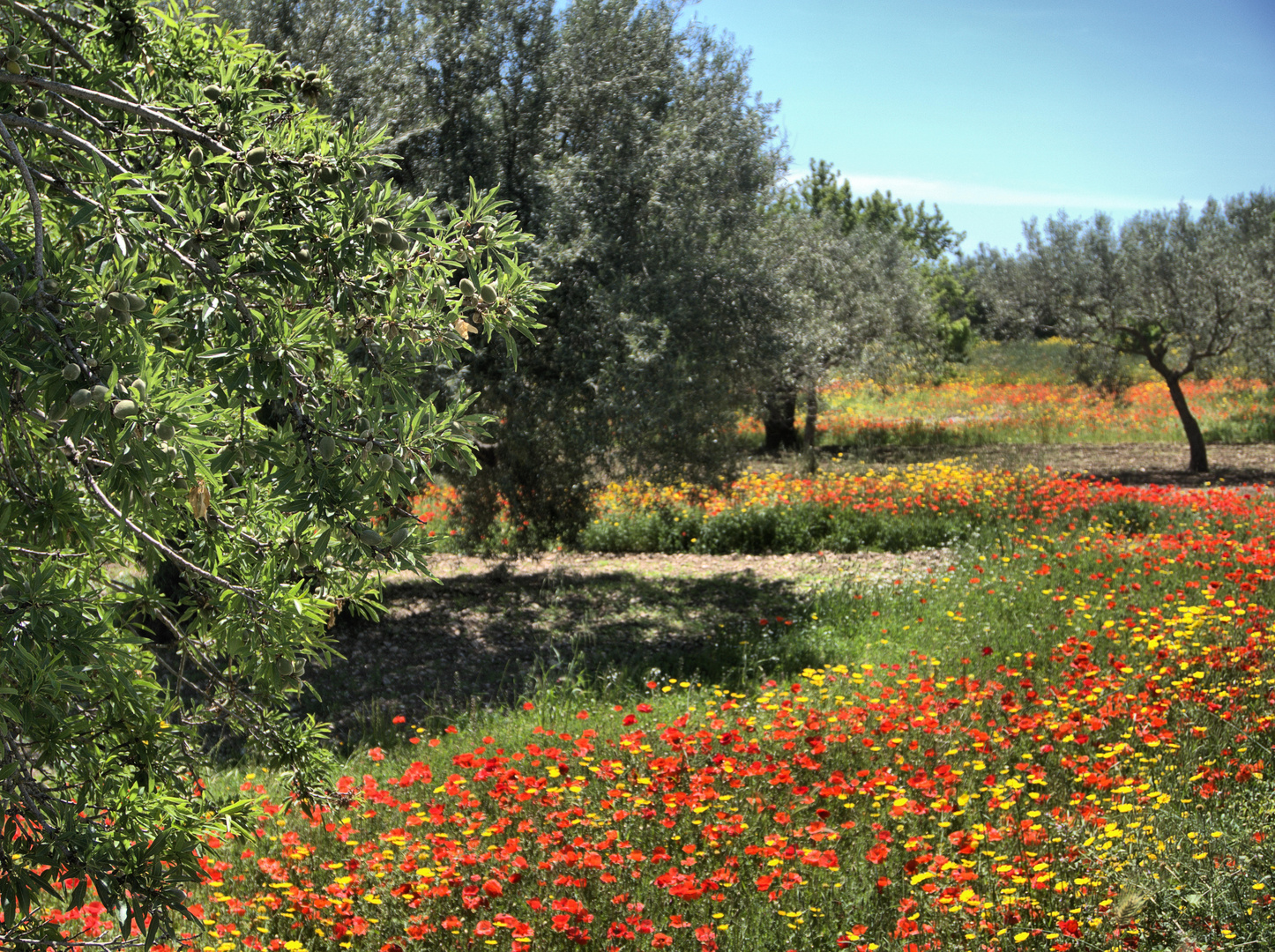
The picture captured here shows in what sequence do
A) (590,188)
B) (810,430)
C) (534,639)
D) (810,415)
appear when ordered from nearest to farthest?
1. (590,188)
2. (534,639)
3. (810,415)
4. (810,430)

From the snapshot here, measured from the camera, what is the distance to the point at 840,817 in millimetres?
4277

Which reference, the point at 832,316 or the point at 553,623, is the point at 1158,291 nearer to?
the point at 832,316

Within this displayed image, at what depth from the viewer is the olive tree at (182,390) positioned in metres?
1.54

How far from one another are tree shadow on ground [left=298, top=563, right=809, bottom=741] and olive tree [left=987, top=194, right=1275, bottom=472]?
10557 mm

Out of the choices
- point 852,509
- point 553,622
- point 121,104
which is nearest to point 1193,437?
point 852,509

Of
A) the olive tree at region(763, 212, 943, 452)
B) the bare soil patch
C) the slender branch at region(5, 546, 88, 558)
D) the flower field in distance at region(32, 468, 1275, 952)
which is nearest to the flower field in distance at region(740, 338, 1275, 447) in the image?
the olive tree at region(763, 212, 943, 452)

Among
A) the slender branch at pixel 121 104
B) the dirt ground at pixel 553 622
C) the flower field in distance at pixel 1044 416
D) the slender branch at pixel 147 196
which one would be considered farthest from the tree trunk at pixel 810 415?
the slender branch at pixel 147 196

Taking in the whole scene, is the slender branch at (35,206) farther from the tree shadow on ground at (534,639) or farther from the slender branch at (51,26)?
the tree shadow on ground at (534,639)

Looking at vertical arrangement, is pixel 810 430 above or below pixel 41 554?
above

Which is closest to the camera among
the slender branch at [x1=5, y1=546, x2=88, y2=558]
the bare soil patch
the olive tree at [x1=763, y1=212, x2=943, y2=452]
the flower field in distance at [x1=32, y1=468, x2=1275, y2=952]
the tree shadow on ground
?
the slender branch at [x1=5, y1=546, x2=88, y2=558]

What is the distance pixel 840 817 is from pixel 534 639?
4.85 meters

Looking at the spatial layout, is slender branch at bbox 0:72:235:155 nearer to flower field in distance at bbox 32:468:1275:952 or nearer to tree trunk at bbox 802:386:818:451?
flower field in distance at bbox 32:468:1275:952

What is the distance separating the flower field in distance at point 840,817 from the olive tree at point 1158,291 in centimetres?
1130

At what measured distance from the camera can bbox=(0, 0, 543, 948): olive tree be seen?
1.54 metres
